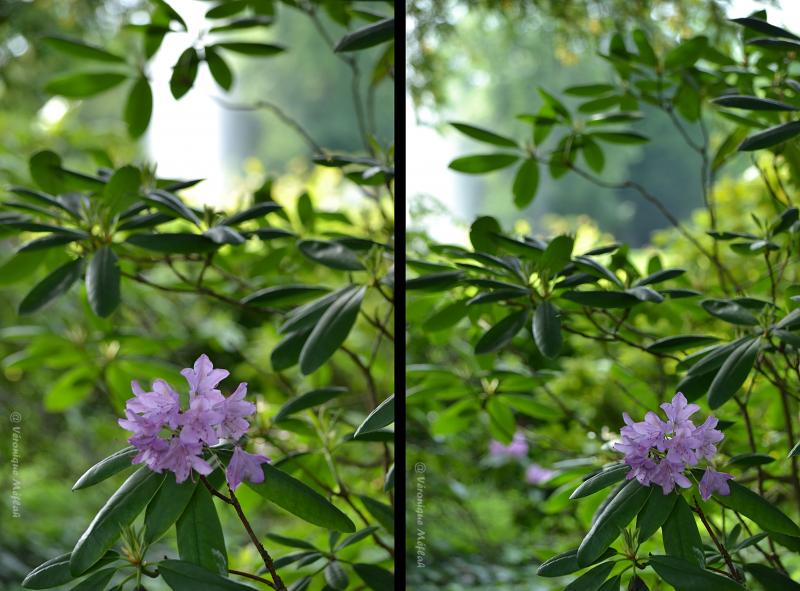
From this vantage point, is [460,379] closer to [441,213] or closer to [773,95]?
[773,95]

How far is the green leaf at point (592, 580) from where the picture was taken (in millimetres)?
683

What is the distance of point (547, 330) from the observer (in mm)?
810

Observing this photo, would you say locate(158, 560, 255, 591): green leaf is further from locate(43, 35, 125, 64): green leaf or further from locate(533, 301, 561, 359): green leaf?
locate(43, 35, 125, 64): green leaf

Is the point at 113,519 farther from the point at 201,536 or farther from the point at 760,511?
the point at 760,511

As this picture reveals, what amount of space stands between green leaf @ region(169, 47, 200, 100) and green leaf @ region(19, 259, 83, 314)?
10.1 inches

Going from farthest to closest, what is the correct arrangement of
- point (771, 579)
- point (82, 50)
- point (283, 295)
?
point (82, 50)
point (283, 295)
point (771, 579)

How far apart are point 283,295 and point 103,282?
0.20 meters

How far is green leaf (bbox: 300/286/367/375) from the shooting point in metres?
0.82

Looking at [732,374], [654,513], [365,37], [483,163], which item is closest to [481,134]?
[483,163]

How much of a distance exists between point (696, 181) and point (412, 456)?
1.85 m

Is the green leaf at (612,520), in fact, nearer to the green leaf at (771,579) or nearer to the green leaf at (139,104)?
the green leaf at (771,579)

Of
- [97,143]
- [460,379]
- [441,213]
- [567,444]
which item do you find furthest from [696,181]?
[460,379]

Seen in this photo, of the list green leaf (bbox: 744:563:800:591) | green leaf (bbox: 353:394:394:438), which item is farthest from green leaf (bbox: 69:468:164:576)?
green leaf (bbox: 744:563:800:591)

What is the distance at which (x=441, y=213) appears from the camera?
90.0 inches
